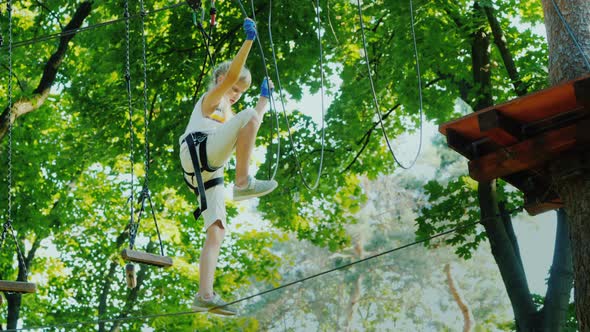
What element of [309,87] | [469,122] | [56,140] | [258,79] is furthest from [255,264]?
[469,122]

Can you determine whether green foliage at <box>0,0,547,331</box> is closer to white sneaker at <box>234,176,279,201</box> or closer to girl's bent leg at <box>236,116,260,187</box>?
white sneaker at <box>234,176,279,201</box>

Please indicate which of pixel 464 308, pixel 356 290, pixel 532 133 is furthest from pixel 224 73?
pixel 356 290

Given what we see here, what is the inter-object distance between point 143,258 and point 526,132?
2679 millimetres

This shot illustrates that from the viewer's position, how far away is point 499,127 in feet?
19.2

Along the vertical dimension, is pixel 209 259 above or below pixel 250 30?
below

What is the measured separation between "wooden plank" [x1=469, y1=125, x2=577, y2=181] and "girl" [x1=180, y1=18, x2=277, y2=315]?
165cm

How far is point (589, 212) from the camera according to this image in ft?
19.9

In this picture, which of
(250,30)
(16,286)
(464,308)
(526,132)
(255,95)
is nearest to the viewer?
(250,30)

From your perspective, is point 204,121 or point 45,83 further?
point 45,83

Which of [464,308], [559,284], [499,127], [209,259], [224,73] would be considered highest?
[464,308]

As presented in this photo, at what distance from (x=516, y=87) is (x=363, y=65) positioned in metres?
2.87

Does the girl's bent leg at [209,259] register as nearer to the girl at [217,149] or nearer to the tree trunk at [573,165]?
the girl at [217,149]

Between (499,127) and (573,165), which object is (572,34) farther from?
(499,127)

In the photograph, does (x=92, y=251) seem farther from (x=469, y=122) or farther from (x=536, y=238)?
(x=536, y=238)
